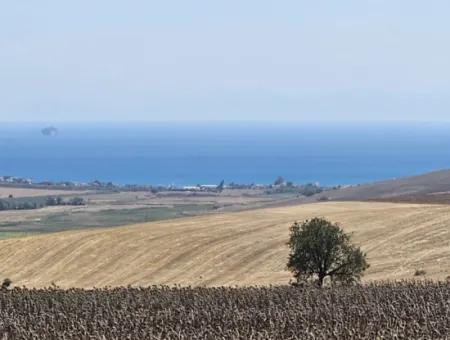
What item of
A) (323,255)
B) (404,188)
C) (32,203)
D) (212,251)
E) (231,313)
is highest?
(404,188)

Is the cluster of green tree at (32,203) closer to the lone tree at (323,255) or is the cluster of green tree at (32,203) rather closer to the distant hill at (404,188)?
the distant hill at (404,188)

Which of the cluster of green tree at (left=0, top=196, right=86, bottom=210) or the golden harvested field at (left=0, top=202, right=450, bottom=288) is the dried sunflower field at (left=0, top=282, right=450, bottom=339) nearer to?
the golden harvested field at (left=0, top=202, right=450, bottom=288)

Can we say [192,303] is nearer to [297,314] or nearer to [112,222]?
[297,314]

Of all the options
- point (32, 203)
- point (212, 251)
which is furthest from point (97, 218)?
point (212, 251)

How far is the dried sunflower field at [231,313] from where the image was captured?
20.3 meters

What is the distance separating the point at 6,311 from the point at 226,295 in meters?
5.71

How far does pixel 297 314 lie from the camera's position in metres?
22.7

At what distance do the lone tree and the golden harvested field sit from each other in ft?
15.2

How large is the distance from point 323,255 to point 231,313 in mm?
11956

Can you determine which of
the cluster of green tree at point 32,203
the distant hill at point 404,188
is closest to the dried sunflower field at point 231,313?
the distant hill at point 404,188

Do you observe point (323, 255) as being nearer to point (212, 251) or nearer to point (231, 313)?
point (231, 313)

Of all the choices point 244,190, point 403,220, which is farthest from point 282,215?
point 244,190

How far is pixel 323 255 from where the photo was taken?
116 feet

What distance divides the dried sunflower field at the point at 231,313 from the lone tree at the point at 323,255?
5.44 meters
